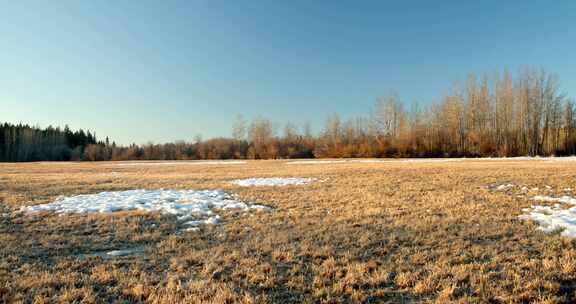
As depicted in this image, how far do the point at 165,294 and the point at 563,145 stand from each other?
6146 cm

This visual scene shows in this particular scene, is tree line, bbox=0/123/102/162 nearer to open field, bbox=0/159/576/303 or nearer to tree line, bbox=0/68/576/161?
tree line, bbox=0/68/576/161

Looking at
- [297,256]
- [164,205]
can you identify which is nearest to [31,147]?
[164,205]

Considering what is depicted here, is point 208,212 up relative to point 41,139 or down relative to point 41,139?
down

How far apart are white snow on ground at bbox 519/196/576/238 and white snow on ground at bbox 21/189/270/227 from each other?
7.45 meters

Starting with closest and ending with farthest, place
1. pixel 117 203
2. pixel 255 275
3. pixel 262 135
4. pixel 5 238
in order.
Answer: pixel 255 275
pixel 5 238
pixel 117 203
pixel 262 135

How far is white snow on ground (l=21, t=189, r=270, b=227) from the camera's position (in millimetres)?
9039

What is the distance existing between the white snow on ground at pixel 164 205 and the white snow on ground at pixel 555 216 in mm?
7450

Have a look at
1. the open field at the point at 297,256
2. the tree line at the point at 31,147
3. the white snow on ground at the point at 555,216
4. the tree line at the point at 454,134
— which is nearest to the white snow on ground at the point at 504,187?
the white snow on ground at the point at 555,216

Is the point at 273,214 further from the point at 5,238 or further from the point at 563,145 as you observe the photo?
the point at 563,145

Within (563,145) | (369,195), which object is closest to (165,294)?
(369,195)

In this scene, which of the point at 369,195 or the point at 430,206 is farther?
the point at 369,195

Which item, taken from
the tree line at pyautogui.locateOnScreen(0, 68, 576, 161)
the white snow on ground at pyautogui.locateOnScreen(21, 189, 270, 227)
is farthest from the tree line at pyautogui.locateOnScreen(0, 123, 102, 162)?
the white snow on ground at pyautogui.locateOnScreen(21, 189, 270, 227)

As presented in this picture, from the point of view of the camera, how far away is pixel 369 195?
39.1 feet

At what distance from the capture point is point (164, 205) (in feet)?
33.8
